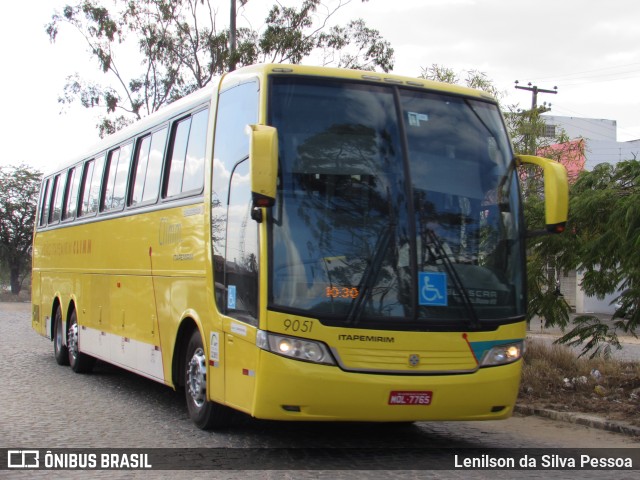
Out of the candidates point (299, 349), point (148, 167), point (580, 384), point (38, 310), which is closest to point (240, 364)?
point (299, 349)

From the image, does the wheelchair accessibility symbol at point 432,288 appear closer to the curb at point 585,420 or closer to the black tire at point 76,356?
the curb at point 585,420

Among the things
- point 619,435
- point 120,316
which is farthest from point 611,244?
point 120,316

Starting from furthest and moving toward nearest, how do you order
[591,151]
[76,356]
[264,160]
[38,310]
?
1. [591,151]
2. [38,310]
3. [76,356]
4. [264,160]

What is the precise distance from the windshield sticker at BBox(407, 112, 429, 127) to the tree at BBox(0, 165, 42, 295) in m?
59.9

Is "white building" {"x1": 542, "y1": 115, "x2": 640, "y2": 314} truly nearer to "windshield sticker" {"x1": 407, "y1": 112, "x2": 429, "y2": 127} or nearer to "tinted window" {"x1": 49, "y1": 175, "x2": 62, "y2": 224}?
"windshield sticker" {"x1": 407, "y1": 112, "x2": 429, "y2": 127}

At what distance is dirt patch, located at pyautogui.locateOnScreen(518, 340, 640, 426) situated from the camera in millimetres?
11047

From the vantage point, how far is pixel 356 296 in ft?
25.1

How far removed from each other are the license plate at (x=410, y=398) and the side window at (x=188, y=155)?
10.6 ft

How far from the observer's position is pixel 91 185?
→ 1496 centimetres

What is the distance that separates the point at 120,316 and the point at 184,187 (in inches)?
122

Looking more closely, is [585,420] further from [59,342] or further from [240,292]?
[59,342]

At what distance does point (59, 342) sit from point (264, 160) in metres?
10.2

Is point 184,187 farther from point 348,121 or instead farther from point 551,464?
point 551,464

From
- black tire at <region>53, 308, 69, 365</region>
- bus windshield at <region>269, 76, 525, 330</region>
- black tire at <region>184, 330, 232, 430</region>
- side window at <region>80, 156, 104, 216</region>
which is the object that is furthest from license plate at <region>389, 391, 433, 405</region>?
black tire at <region>53, 308, 69, 365</region>
